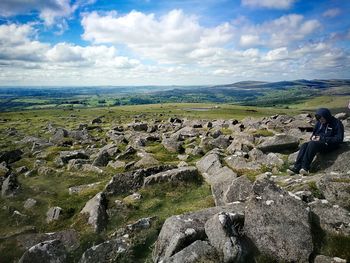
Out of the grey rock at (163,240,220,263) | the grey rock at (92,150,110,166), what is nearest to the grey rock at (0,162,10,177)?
the grey rock at (92,150,110,166)

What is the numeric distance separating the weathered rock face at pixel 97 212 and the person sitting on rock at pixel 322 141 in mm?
11974

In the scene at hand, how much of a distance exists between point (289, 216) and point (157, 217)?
6.96m

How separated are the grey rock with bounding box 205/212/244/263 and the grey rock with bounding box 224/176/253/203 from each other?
311 cm

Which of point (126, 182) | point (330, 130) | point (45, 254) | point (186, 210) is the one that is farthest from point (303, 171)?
point (45, 254)

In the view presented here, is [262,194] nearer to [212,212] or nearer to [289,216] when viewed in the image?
[289,216]

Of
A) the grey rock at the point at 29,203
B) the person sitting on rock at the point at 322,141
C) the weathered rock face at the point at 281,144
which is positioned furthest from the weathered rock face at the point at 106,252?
the weathered rock face at the point at 281,144

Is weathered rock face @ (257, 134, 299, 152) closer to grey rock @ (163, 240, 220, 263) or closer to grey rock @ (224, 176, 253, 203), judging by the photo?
grey rock @ (224, 176, 253, 203)

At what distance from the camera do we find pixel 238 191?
1503 centimetres

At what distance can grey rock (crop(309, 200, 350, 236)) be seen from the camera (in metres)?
10.6

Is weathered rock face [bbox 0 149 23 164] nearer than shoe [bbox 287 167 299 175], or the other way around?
shoe [bbox 287 167 299 175]

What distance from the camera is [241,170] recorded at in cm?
2072

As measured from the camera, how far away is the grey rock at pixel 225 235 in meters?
9.62

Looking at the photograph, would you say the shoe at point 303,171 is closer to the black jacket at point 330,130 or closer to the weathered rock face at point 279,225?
the black jacket at point 330,130

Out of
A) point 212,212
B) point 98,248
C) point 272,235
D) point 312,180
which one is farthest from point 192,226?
point 312,180
